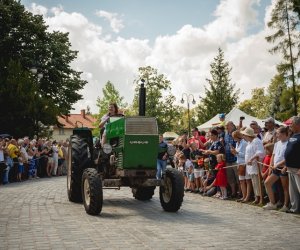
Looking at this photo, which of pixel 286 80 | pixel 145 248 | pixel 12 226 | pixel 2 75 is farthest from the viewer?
pixel 286 80

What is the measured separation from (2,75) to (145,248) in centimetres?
3020

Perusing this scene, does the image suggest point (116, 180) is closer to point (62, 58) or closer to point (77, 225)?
point (77, 225)

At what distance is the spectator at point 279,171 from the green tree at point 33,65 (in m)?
21.5

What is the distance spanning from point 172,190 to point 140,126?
147 centimetres

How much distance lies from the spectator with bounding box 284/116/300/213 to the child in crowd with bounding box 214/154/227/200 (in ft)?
10.2

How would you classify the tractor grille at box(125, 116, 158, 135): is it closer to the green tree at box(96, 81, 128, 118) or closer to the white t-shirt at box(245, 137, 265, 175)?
the white t-shirt at box(245, 137, 265, 175)

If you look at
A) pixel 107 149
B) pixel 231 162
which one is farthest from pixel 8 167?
pixel 107 149

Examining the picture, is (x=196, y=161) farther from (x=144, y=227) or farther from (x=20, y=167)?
(x=20, y=167)

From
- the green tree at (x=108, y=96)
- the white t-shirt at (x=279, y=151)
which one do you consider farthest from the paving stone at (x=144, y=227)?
the green tree at (x=108, y=96)

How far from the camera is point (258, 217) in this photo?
29.5 feet

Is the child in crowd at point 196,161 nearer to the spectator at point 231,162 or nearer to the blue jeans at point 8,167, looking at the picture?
the spectator at point 231,162

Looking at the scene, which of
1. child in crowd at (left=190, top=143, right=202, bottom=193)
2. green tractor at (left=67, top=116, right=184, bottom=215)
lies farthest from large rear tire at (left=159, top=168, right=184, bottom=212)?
child in crowd at (left=190, top=143, right=202, bottom=193)

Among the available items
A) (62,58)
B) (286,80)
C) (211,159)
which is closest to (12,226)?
(211,159)

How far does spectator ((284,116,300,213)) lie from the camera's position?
919 centimetres
